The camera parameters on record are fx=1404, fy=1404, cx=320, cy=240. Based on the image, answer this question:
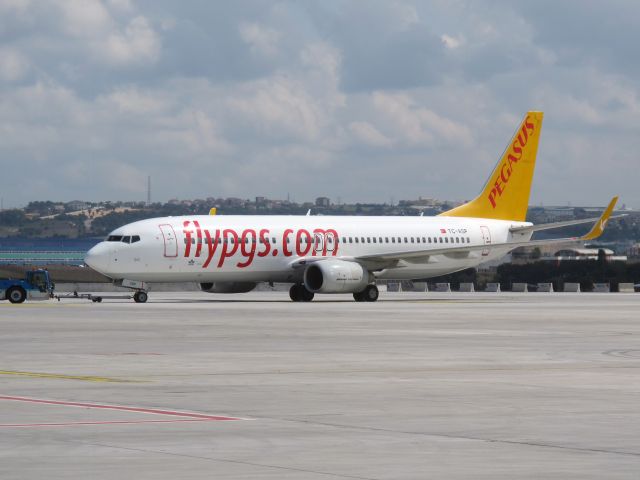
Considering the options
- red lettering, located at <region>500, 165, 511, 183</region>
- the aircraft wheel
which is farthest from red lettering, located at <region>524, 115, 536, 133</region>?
the aircraft wheel

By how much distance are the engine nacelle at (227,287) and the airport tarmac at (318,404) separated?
31754mm

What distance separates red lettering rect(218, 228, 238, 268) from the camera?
2697 inches

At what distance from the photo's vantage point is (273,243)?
70562mm

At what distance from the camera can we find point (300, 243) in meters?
71.8

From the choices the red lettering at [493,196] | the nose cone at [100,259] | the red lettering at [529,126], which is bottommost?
the nose cone at [100,259]

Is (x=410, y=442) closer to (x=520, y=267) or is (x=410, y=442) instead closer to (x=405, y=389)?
(x=405, y=389)

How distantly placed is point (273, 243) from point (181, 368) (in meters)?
43.5

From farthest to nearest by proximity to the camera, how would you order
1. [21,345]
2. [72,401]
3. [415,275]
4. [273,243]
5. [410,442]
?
1. [415,275]
2. [273,243]
3. [21,345]
4. [72,401]
5. [410,442]

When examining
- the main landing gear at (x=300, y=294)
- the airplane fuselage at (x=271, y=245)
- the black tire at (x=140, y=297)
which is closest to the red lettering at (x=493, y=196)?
the airplane fuselage at (x=271, y=245)

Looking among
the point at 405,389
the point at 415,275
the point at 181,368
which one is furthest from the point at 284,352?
the point at 415,275

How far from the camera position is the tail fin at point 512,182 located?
82312mm

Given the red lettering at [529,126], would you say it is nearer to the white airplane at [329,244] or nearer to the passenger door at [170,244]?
the white airplane at [329,244]

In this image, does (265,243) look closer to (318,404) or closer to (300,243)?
(300,243)

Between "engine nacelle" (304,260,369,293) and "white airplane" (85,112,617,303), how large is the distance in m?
0.05
